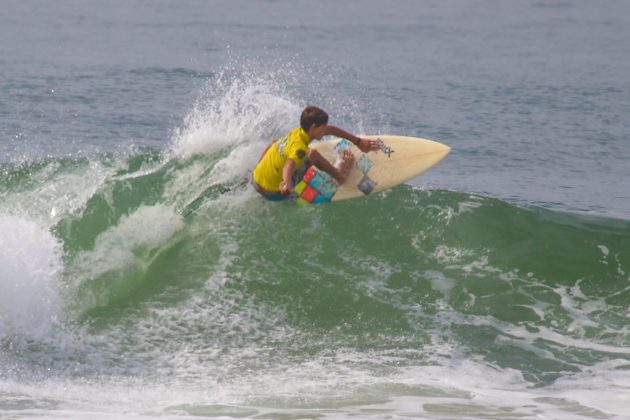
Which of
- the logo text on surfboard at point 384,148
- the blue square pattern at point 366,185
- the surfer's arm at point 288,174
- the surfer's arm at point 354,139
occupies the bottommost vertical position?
the blue square pattern at point 366,185

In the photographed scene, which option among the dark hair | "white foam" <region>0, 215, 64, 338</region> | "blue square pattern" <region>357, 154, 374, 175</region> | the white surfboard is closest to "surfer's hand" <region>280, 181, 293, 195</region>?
the white surfboard

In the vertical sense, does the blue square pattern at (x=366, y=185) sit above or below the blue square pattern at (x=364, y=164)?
below

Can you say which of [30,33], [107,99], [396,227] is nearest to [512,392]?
[396,227]

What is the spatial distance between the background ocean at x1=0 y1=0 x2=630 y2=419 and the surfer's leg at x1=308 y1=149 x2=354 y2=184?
79 cm

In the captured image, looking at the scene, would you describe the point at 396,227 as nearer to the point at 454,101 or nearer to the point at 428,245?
the point at 428,245

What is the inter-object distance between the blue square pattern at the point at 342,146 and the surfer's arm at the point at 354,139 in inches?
13.7

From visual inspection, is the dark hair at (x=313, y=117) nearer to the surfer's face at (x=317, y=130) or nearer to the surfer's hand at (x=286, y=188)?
the surfer's face at (x=317, y=130)

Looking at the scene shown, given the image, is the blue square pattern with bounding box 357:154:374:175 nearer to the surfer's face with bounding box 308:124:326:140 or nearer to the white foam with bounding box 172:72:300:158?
the surfer's face with bounding box 308:124:326:140

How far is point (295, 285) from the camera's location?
408 inches

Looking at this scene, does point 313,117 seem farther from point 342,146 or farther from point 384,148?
point 384,148

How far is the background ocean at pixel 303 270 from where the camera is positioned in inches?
320

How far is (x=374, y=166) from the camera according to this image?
11.0 meters

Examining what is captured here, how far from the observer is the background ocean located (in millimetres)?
8125

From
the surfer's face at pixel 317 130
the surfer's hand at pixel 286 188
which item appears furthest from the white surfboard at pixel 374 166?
the surfer's face at pixel 317 130
